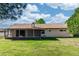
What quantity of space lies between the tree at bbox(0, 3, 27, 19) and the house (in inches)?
392

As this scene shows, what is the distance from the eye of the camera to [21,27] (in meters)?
28.2

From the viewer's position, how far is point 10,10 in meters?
16.5

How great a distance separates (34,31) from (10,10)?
1252cm

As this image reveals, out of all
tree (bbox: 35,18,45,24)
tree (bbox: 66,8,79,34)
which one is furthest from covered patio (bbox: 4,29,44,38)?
tree (bbox: 66,8,79,34)

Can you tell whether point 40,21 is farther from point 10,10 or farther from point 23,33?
point 10,10

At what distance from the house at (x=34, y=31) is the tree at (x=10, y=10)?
9.96 metres

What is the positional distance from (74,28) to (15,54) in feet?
23.6

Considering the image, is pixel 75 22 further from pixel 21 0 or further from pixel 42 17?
pixel 21 0

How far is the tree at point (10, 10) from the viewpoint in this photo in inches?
646

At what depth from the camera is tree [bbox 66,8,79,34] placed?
22391 millimetres

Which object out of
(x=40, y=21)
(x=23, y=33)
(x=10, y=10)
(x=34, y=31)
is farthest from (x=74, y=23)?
(x=34, y=31)

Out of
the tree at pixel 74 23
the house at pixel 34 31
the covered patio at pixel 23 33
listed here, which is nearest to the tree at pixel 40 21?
the house at pixel 34 31

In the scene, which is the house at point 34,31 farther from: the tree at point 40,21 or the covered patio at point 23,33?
the tree at point 40,21

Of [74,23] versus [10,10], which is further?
[74,23]
